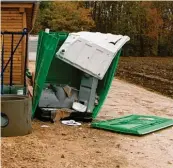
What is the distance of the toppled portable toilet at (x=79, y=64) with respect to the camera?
8.78m

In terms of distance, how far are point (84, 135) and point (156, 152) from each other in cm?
150

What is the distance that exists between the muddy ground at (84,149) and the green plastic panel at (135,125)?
140 mm

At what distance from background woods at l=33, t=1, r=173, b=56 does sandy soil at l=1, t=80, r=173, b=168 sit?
4182 cm

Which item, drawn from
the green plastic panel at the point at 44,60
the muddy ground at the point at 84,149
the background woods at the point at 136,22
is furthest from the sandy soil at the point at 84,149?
the background woods at the point at 136,22

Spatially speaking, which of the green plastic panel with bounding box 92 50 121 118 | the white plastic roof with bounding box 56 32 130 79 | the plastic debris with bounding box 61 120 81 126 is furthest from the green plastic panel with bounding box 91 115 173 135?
the white plastic roof with bounding box 56 32 130 79

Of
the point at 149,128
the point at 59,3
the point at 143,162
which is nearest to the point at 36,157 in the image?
the point at 143,162

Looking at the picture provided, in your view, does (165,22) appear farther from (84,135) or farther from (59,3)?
(84,135)

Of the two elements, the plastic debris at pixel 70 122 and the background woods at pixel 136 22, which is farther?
the background woods at pixel 136 22

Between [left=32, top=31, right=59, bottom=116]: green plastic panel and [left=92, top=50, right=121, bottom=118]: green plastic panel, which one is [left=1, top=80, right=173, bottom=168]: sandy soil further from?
[left=92, top=50, right=121, bottom=118]: green plastic panel

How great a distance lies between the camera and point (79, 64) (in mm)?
9148

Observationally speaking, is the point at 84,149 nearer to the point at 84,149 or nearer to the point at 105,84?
the point at 84,149

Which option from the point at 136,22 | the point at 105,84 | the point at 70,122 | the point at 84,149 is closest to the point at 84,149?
the point at 84,149

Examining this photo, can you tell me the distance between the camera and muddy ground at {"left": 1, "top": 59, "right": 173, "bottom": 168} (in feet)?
19.8

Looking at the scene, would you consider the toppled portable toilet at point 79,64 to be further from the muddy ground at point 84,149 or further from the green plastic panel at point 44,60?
the muddy ground at point 84,149
